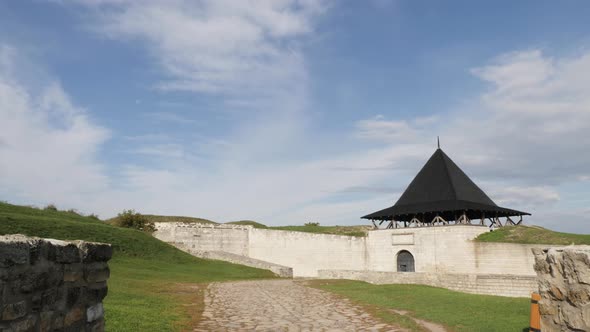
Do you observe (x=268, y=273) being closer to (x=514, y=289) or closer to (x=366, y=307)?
(x=514, y=289)

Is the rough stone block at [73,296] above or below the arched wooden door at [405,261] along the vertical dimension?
above

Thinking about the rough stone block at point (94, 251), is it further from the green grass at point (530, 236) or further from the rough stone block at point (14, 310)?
the green grass at point (530, 236)

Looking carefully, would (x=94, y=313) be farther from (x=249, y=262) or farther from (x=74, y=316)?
(x=249, y=262)

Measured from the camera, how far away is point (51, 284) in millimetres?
4312

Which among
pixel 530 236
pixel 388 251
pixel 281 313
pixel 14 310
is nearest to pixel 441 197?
pixel 388 251

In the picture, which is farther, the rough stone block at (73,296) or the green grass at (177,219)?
the green grass at (177,219)

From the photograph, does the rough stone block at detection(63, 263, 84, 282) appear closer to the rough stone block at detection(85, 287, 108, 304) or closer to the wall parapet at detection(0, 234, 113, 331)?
the wall parapet at detection(0, 234, 113, 331)

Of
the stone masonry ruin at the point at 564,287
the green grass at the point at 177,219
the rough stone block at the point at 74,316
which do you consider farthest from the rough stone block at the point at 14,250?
the green grass at the point at 177,219

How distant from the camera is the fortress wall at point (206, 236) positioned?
38.3 m

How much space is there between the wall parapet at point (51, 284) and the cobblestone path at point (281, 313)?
4369 millimetres

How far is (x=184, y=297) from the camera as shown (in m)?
14.7

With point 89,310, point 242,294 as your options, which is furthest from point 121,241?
point 89,310

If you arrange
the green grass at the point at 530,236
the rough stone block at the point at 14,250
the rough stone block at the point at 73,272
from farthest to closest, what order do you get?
the green grass at the point at 530,236
the rough stone block at the point at 73,272
the rough stone block at the point at 14,250

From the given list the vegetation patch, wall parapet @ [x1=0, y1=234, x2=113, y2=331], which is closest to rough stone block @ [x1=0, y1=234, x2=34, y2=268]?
wall parapet @ [x1=0, y1=234, x2=113, y2=331]
